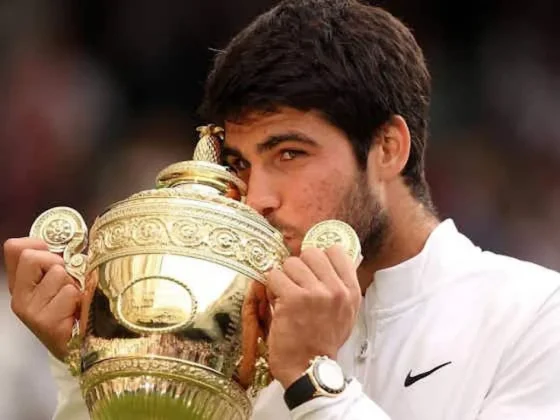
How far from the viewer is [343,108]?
2.60m

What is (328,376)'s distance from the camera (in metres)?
2.22

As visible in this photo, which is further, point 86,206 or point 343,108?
point 86,206

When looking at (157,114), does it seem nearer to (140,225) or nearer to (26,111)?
(26,111)

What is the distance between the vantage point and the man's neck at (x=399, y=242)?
107 inches

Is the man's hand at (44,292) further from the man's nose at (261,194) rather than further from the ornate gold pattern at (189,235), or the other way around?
the man's nose at (261,194)

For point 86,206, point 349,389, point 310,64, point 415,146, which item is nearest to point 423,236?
point 415,146

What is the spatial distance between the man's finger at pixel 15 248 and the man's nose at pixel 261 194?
33 centimetres

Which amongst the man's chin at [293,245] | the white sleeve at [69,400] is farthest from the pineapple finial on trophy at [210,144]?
the white sleeve at [69,400]

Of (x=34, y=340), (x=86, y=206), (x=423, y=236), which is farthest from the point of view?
(x=86, y=206)

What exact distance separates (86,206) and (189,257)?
9.16 feet

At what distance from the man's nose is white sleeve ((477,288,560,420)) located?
0.44 meters

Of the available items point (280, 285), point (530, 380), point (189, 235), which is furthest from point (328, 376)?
point (530, 380)

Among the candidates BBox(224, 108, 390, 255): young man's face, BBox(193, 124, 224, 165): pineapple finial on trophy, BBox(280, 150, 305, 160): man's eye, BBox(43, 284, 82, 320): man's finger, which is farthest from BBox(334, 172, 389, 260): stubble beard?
BBox(43, 284, 82, 320): man's finger

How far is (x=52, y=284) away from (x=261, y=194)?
1.19 ft
